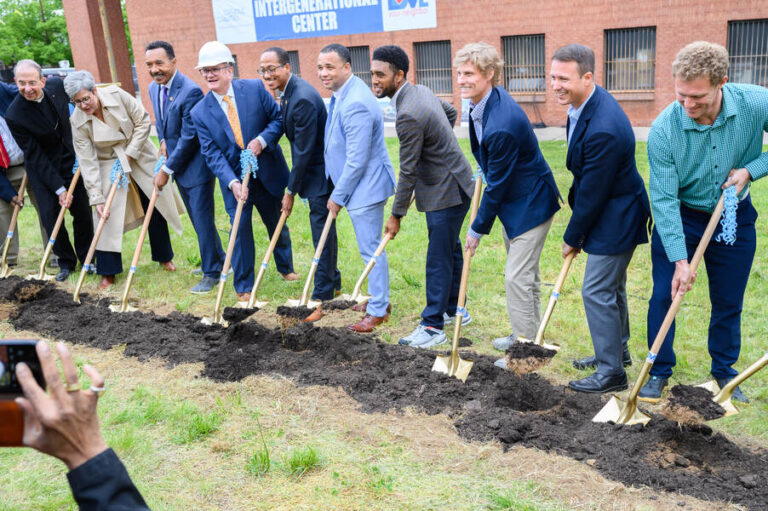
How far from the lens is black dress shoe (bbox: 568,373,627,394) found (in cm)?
432

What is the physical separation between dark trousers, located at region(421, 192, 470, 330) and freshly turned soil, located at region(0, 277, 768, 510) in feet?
1.32

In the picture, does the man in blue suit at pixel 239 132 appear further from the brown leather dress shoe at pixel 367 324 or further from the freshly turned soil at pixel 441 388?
the brown leather dress shoe at pixel 367 324

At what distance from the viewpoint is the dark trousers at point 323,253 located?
6078 millimetres

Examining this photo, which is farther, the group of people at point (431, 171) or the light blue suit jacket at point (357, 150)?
the light blue suit jacket at point (357, 150)

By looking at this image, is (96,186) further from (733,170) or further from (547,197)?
(733,170)

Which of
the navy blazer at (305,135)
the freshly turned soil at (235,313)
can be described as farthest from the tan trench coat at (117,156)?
the freshly turned soil at (235,313)

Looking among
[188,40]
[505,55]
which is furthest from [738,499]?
[188,40]

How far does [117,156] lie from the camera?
22.7 feet

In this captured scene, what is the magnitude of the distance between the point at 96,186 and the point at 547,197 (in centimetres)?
448

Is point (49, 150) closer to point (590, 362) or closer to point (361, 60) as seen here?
point (590, 362)

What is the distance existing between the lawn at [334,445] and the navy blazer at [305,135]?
1220 mm

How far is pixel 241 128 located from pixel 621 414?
13.0ft

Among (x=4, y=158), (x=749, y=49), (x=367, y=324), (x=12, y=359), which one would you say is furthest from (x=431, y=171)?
(x=749, y=49)

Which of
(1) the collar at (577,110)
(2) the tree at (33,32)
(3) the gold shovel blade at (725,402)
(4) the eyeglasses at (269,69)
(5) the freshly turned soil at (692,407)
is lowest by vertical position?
(3) the gold shovel blade at (725,402)
